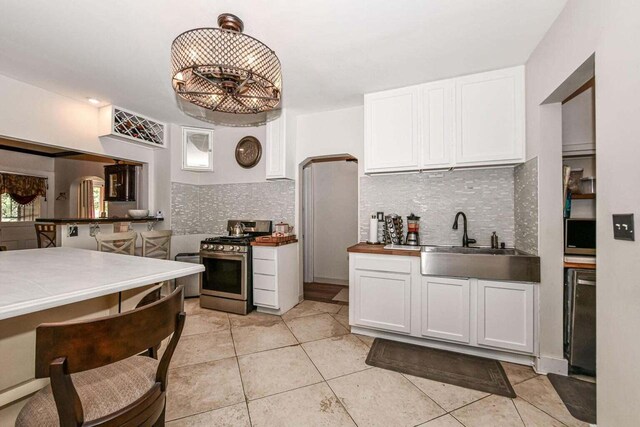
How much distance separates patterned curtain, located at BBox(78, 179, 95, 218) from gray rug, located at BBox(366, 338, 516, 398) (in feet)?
26.5

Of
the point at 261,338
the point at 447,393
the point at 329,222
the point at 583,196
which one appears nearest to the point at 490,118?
the point at 583,196

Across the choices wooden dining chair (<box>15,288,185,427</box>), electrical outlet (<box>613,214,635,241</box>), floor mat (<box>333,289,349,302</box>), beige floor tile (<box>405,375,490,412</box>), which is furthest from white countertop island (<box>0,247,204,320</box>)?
floor mat (<box>333,289,349,302</box>)

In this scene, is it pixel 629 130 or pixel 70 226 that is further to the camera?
pixel 70 226

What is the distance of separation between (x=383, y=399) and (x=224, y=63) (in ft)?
7.45

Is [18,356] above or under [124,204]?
under

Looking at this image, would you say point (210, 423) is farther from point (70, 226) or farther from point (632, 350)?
point (70, 226)

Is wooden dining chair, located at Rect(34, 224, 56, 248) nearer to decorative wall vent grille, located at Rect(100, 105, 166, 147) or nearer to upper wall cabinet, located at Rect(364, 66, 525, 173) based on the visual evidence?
decorative wall vent grille, located at Rect(100, 105, 166, 147)

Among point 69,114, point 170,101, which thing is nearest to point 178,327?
point 170,101

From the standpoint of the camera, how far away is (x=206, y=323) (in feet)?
9.80

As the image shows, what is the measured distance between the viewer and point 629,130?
3.79 ft

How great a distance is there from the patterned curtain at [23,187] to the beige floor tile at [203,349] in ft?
19.0

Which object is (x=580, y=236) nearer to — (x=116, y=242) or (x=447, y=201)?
(x=447, y=201)

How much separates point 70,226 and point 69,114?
4.31 ft

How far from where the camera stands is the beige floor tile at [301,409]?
1585 mm
